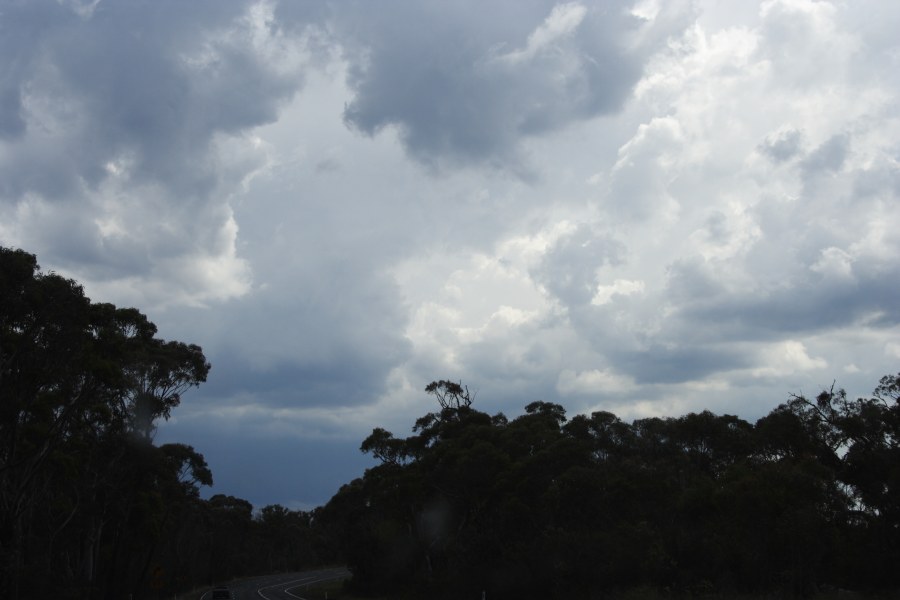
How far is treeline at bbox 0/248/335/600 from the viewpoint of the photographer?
2672 cm

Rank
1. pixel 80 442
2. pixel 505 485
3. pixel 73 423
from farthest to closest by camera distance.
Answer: pixel 505 485 < pixel 80 442 < pixel 73 423

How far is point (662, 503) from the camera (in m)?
36.2

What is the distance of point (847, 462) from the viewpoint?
124 ft

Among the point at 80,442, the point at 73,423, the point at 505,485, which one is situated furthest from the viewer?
the point at 505,485

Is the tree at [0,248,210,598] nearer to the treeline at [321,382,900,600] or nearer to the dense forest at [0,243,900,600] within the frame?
the dense forest at [0,243,900,600]

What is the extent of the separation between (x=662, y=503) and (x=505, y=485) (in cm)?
818

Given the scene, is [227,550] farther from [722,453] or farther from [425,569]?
[722,453]

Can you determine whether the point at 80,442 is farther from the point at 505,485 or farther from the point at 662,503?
the point at 662,503

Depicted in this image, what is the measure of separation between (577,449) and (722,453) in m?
14.1

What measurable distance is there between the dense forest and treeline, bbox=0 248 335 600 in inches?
4.0

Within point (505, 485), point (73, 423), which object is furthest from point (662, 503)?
point (73, 423)

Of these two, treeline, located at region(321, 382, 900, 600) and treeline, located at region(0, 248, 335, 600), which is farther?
treeline, located at region(321, 382, 900, 600)

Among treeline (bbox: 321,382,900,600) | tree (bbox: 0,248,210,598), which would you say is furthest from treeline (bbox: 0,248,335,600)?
treeline (bbox: 321,382,900,600)

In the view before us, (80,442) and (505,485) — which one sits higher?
(80,442)
